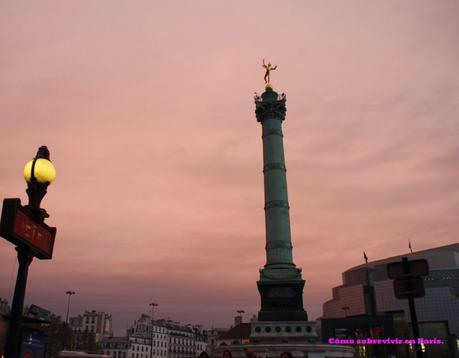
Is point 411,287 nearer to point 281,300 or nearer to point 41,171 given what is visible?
point 41,171

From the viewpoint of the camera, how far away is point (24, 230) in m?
8.14

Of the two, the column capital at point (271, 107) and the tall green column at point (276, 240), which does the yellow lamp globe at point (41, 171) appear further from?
the column capital at point (271, 107)

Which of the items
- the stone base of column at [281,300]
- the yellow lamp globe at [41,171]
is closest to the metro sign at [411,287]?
the yellow lamp globe at [41,171]

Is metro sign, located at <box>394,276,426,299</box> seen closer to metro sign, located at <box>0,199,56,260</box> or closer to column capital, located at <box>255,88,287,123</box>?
metro sign, located at <box>0,199,56,260</box>

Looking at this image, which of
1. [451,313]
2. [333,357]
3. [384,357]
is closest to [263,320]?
[333,357]

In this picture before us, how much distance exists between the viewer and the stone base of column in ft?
177

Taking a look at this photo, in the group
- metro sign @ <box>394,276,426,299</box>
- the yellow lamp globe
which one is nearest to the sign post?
metro sign @ <box>394,276,426,299</box>

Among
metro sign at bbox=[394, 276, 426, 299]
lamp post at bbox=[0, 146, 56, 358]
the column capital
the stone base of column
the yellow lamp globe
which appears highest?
the column capital

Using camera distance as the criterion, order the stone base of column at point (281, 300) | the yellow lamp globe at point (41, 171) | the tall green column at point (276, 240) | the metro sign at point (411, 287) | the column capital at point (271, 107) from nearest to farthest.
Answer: the yellow lamp globe at point (41, 171), the metro sign at point (411, 287), the stone base of column at point (281, 300), the tall green column at point (276, 240), the column capital at point (271, 107)

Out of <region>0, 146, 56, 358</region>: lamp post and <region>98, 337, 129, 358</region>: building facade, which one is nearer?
<region>0, 146, 56, 358</region>: lamp post

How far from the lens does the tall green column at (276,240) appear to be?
2144 inches

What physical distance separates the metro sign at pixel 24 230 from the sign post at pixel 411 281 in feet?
22.5

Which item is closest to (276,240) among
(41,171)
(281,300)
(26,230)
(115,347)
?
(281,300)

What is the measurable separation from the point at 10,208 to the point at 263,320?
164ft
